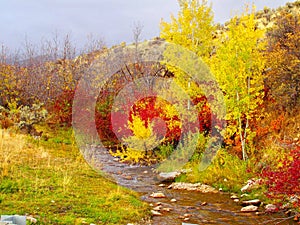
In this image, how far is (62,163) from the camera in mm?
13188

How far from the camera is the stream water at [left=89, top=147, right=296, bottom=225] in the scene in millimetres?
9234

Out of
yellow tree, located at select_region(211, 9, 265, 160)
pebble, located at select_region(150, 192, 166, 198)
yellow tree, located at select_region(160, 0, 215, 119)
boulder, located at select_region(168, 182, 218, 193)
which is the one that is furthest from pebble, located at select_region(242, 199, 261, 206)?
yellow tree, located at select_region(160, 0, 215, 119)

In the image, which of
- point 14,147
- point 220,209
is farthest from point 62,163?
point 220,209

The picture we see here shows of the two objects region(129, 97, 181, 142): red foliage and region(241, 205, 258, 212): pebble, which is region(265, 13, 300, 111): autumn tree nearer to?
region(129, 97, 181, 142): red foliage

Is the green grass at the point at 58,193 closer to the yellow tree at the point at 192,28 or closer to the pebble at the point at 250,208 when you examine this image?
the pebble at the point at 250,208

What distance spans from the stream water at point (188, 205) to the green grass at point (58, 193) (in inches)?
27.8

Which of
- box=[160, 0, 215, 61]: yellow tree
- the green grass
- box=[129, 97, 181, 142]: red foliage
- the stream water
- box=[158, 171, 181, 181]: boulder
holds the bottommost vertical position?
the stream water

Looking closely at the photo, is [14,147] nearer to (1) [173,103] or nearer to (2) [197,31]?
(1) [173,103]

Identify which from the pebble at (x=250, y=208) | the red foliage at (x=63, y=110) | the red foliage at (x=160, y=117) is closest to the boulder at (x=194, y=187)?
the pebble at (x=250, y=208)

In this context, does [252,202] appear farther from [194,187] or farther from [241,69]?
[241,69]

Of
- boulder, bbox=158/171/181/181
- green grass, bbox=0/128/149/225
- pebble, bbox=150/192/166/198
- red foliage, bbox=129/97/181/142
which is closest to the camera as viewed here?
green grass, bbox=0/128/149/225

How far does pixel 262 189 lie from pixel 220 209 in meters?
1.89

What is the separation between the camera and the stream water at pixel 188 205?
9.23 metres

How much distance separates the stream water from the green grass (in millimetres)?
705
